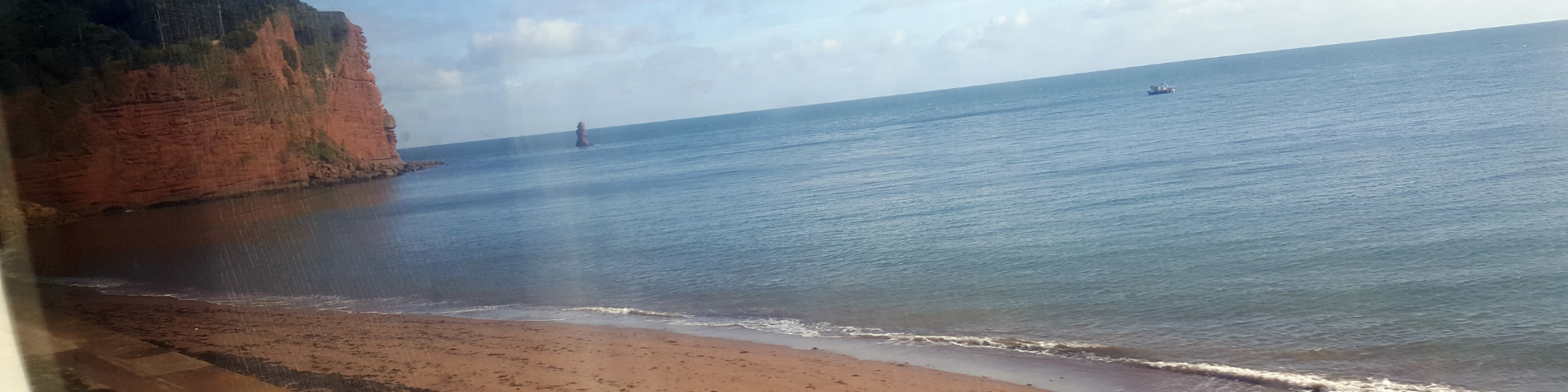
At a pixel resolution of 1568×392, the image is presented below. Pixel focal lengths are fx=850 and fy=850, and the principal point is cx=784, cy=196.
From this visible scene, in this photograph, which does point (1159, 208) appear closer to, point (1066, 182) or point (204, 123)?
point (1066, 182)

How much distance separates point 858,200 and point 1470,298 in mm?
18190

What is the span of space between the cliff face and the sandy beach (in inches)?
986

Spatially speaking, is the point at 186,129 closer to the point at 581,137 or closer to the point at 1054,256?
the point at 1054,256

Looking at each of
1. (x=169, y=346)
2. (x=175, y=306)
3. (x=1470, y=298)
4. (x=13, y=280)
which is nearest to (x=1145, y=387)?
(x=1470, y=298)

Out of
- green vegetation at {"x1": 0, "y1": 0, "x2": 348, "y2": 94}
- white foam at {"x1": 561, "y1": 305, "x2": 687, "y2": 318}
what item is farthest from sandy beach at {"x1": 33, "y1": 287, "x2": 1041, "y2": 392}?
green vegetation at {"x1": 0, "y1": 0, "x2": 348, "y2": 94}

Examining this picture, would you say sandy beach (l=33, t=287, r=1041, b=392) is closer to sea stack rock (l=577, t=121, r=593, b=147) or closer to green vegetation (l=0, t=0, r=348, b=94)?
green vegetation (l=0, t=0, r=348, b=94)

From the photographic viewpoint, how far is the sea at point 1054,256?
10469 millimetres

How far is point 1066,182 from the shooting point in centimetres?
Answer: 2723

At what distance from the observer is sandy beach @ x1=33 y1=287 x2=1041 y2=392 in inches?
363

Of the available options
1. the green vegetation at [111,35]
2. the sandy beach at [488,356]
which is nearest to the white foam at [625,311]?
the sandy beach at [488,356]

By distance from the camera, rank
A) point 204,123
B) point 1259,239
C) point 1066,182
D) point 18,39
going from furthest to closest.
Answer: point 204,123 < point 18,39 < point 1066,182 < point 1259,239

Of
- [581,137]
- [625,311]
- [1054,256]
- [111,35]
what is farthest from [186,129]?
[581,137]

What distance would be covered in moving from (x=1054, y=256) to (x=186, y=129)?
3682 centimetres

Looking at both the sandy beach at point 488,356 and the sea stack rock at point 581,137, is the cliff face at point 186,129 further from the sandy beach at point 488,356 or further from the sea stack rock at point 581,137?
the sea stack rock at point 581,137
